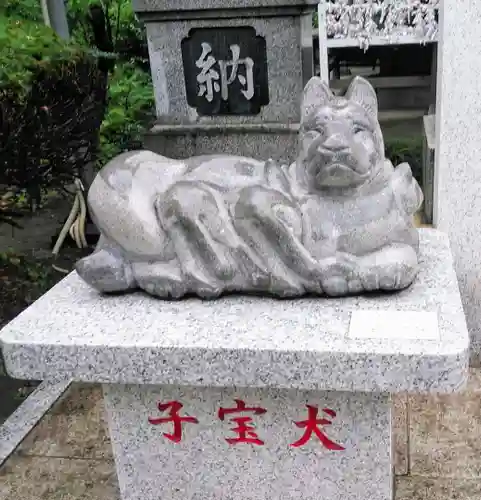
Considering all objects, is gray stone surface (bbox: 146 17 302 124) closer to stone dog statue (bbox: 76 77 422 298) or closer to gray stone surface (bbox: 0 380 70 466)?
gray stone surface (bbox: 0 380 70 466)

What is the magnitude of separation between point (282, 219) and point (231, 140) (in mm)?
2716

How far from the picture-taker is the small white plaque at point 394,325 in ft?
6.48

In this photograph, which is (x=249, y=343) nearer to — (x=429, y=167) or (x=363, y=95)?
(x=363, y=95)

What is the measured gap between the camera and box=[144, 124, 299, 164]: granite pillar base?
15.4 ft

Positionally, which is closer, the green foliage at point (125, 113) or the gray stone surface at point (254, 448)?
the gray stone surface at point (254, 448)

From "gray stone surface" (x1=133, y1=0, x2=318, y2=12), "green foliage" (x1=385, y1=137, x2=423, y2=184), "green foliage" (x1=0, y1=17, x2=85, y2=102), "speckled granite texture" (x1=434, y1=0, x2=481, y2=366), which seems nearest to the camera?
"speckled granite texture" (x1=434, y1=0, x2=481, y2=366)

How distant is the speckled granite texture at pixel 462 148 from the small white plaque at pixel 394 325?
129cm

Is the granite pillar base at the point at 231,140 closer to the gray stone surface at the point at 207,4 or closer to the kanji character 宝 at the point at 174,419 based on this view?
the gray stone surface at the point at 207,4

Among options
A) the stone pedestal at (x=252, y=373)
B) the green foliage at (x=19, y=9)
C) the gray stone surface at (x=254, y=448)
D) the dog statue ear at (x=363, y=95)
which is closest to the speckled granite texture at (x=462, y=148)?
the stone pedestal at (x=252, y=373)

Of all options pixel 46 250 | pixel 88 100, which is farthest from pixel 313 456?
pixel 46 250

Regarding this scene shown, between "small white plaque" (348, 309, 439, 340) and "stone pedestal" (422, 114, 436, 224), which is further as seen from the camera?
"stone pedestal" (422, 114, 436, 224)

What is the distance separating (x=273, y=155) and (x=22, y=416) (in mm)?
2403

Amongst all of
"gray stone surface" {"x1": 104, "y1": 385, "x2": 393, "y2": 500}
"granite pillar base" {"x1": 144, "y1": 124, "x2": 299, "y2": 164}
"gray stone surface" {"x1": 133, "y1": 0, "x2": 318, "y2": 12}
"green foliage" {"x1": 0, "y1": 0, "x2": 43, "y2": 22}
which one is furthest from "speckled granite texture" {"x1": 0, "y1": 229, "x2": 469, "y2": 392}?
"gray stone surface" {"x1": 133, "y1": 0, "x2": 318, "y2": 12}

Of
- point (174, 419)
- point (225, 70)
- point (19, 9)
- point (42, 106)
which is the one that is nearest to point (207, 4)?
point (225, 70)
